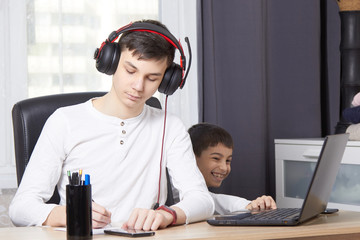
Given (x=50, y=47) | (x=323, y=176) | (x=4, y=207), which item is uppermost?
(x=50, y=47)

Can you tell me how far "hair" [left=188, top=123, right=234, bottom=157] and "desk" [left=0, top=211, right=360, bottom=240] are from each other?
839 mm

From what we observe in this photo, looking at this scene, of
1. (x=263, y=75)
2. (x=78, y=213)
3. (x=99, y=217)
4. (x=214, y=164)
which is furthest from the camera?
(x=263, y=75)

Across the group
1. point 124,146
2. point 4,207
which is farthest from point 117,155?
point 4,207

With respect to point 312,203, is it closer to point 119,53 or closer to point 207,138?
point 119,53

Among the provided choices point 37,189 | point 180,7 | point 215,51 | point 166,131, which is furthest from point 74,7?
point 37,189

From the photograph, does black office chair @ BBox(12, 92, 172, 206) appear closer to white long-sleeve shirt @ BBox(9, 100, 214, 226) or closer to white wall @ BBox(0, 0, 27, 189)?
white long-sleeve shirt @ BBox(9, 100, 214, 226)

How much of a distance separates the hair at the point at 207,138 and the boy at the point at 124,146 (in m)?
0.41

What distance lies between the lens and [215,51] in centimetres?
243

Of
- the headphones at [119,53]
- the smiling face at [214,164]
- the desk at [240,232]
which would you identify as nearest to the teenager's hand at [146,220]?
the desk at [240,232]

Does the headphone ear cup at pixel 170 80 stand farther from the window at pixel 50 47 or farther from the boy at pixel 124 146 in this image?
the window at pixel 50 47

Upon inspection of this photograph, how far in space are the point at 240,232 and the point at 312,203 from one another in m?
0.22

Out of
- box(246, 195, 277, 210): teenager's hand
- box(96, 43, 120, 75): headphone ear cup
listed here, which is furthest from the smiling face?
box(96, 43, 120, 75): headphone ear cup

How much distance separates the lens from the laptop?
1.13 metres

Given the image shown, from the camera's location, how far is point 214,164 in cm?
203
